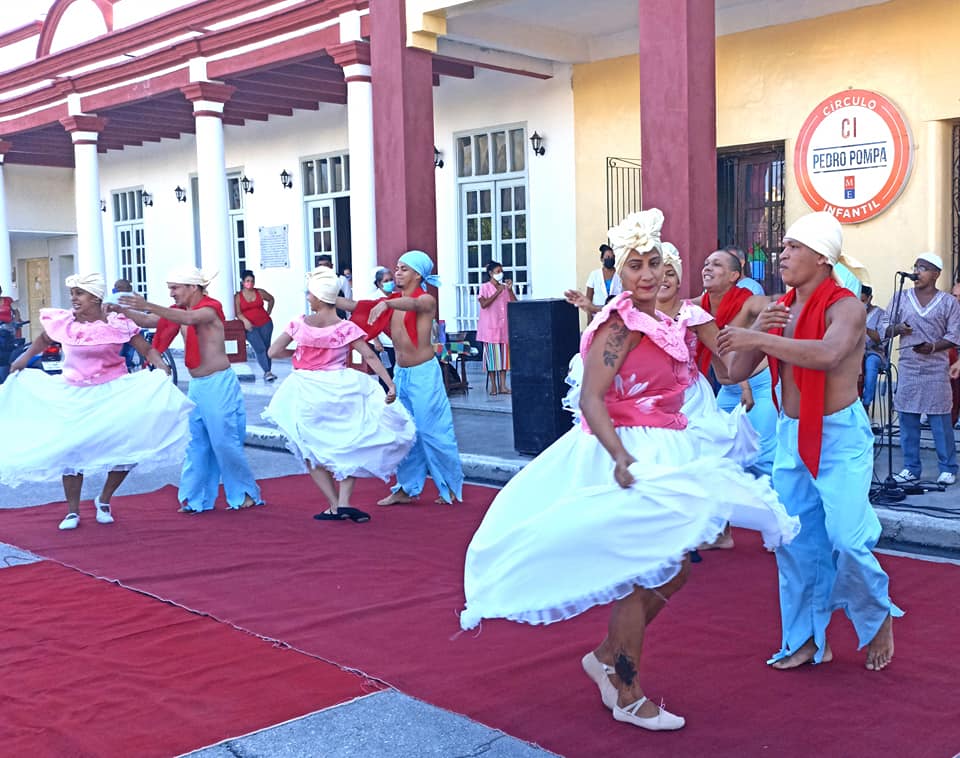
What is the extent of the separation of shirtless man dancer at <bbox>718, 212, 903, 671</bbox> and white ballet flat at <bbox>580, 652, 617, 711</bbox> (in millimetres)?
833

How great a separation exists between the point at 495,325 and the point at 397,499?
5855 mm

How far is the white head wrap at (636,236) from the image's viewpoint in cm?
396

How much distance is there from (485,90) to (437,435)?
8.99 meters

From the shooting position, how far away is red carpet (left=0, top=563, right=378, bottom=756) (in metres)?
3.90

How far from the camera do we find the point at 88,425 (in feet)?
24.3

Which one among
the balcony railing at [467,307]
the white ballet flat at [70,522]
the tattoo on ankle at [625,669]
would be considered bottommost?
the white ballet flat at [70,522]

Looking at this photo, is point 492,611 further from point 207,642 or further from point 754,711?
point 207,642

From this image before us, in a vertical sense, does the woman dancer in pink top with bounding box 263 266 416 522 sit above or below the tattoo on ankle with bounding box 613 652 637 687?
above

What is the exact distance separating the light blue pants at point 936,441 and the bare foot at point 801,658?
3.67 metres

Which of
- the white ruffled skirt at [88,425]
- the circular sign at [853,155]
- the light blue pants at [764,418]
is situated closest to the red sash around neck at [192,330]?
the white ruffled skirt at [88,425]

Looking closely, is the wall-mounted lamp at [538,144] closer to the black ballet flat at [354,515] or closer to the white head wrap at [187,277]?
the white head wrap at [187,277]

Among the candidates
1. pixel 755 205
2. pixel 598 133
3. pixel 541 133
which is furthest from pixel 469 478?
pixel 541 133

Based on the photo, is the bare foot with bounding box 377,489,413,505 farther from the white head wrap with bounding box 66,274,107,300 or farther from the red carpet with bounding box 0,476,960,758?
the white head wrap with bounding box 66,274,107,300

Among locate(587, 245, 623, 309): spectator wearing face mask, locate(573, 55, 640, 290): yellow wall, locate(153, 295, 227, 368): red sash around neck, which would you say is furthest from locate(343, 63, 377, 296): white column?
locate(153, 295, 227, 368): red sash around neck
